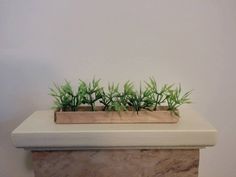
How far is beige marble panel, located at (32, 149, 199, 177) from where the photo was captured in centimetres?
77

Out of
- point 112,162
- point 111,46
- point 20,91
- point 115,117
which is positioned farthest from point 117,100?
point 20,91

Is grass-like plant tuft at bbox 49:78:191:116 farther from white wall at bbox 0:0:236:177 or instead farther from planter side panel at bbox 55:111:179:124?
white wall at bbox 0:0:236:177

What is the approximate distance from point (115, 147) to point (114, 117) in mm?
94

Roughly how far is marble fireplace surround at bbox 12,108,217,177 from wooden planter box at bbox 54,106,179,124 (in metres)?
0.02

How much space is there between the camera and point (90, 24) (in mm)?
1023

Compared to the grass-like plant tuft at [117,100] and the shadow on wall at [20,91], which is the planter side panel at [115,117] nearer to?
the grass-like plant tuft at [117,100]

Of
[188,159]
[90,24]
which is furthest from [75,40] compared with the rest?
[188,159]

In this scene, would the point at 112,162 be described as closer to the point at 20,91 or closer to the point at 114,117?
the point at 114,117

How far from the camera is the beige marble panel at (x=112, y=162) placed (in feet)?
2.52

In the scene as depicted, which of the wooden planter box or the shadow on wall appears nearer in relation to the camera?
the wooden planter box

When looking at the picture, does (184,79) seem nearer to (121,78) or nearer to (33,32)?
(121,78)

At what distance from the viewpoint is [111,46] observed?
1035mm

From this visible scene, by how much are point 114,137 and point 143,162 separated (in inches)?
4.8

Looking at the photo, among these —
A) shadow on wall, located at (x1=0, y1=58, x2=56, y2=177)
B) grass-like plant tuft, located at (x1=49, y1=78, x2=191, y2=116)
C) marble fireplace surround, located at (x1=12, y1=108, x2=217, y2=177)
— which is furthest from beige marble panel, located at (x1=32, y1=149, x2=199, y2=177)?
shadow on wall, located at (x1=0, y1=58, x2=56, y2=177)
